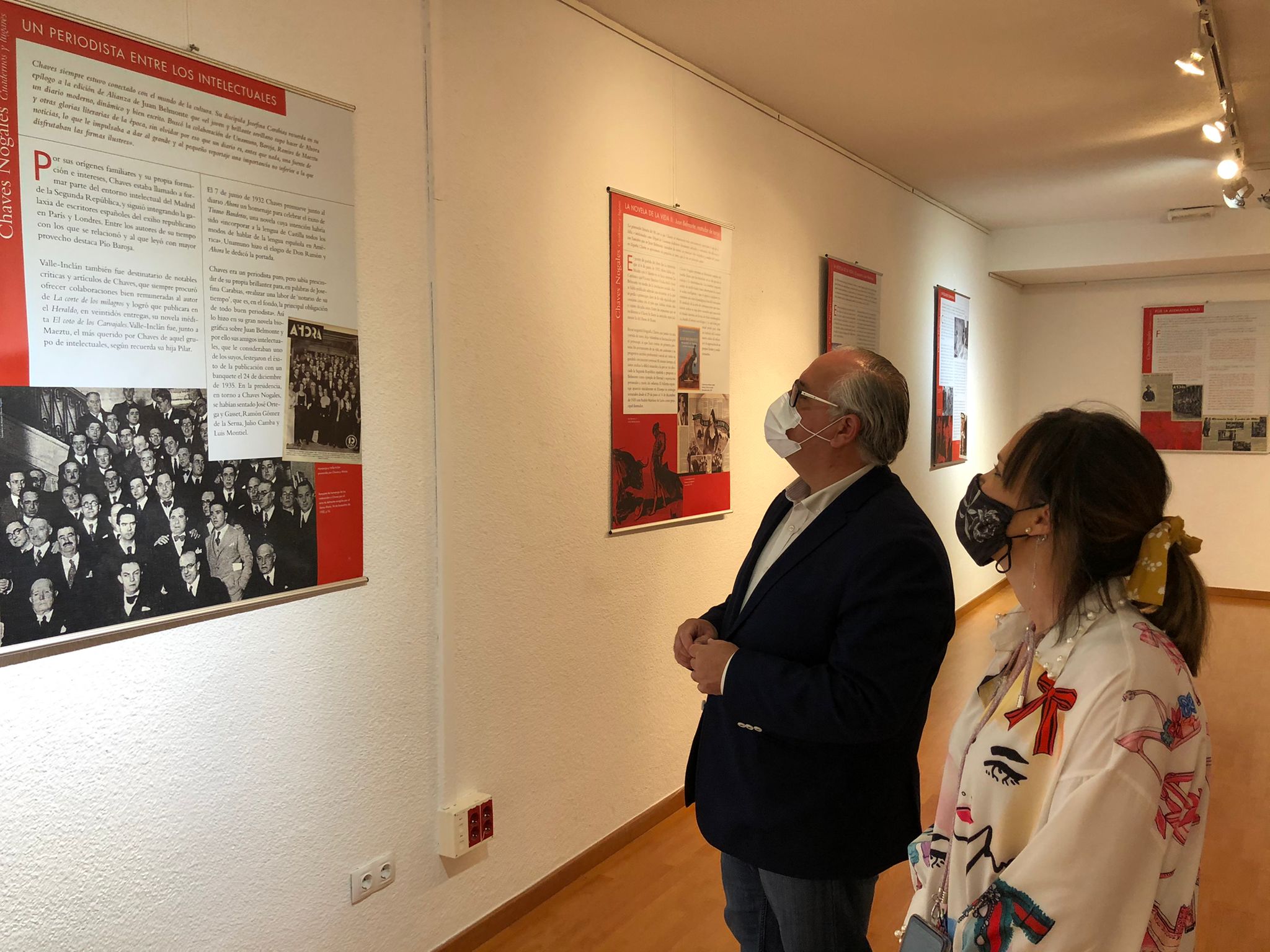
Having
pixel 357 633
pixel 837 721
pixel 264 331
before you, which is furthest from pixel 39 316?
pixel 837 721

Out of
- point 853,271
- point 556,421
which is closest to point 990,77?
point 853,271

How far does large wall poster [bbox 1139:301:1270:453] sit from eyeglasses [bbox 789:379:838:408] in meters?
7.01

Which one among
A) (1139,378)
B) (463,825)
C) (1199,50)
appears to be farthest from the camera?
(1139,378)

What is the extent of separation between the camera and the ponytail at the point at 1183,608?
1186 mm

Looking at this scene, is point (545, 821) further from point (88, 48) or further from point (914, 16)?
point (914, 16)

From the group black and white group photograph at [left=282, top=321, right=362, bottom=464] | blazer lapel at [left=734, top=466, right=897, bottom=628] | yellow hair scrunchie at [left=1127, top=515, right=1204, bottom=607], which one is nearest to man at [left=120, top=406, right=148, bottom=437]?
black and white group photograph at [left=282, top=321, right=362, bottom=464]

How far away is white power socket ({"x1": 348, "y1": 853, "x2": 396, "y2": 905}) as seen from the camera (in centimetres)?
235

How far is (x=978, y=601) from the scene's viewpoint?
294 inches

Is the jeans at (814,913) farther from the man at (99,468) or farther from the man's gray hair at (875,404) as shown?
the man at (99,468)

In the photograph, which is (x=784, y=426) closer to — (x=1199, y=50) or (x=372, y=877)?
(x=372, y=877)

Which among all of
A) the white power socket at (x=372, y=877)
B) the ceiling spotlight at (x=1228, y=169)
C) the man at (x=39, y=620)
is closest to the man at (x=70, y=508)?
the man at (x=39, y=620)

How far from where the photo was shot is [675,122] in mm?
3496

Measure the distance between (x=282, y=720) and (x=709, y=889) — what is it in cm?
163

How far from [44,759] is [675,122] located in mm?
2836
